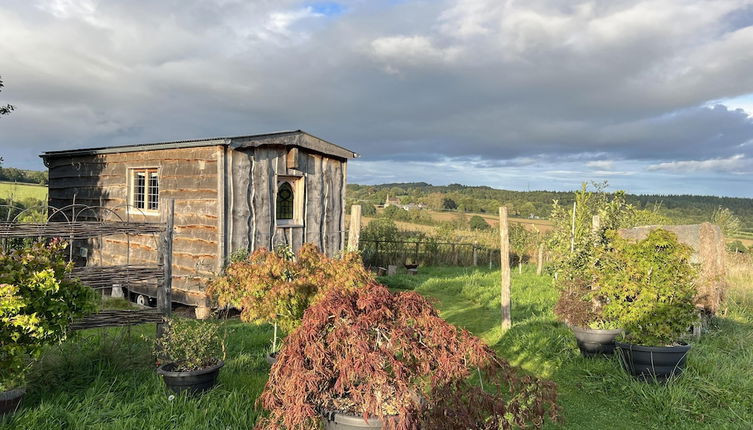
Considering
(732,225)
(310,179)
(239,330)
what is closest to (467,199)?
(732,225)

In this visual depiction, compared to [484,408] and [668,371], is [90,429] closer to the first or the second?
[484,408]

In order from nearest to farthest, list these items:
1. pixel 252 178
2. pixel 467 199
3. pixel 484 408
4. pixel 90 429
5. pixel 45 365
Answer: pixel 484 408
pixel 90 429
pixel 45 365
pixel 252 178
pixel 467 199

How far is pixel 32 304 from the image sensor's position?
422 cm

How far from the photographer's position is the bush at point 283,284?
18.9 ft

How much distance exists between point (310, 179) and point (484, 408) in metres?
9.11

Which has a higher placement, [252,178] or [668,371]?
[252,178]

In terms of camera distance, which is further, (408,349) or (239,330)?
(239,330)

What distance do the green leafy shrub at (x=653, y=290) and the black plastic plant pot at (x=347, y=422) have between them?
15.8 ft

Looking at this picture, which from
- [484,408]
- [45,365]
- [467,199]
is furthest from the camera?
[467,199]

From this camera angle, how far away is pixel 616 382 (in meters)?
6.20

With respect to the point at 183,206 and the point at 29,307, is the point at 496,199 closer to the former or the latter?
the point at 183,206

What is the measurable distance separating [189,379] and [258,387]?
76 centimetres

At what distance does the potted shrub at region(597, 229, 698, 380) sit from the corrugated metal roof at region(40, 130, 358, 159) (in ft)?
23.1

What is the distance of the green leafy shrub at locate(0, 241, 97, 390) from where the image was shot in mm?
4070
